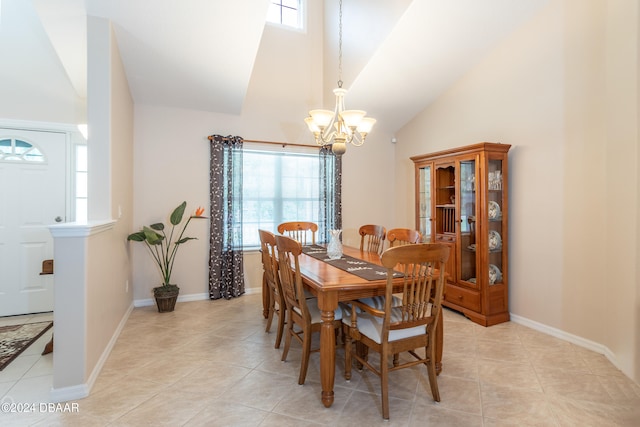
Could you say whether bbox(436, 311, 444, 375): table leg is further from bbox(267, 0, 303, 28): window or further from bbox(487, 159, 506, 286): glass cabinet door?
bbox(267, 0, 303, 28): window

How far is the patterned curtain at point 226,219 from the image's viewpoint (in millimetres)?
4094

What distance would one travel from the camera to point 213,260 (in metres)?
4.09

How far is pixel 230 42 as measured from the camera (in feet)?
10.0

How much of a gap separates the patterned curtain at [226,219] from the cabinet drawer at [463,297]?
2602 mm

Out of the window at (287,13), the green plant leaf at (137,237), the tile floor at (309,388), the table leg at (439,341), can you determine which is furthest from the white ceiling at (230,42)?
the table leg at (439,341)

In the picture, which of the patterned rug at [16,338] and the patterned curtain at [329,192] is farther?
the patterned curtain at [329,192]

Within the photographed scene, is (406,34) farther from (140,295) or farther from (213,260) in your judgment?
(140,295)

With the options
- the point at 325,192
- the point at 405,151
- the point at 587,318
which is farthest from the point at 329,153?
the point at 587,318

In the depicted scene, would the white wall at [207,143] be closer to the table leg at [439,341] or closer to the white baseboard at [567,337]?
the white baseboard at [567,337]

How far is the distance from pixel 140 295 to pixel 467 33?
4.70 metres

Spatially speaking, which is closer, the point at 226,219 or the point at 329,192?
the point at 226,219

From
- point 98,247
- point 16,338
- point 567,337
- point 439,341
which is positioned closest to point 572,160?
point 567,337

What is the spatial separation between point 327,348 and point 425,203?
269 cm

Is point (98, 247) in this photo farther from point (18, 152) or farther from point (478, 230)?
point (478, 230)
